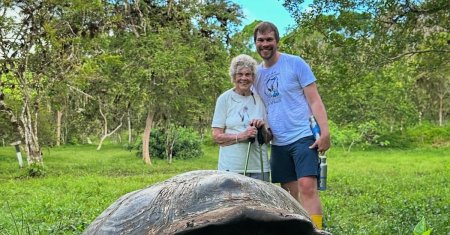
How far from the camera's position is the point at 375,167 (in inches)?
626

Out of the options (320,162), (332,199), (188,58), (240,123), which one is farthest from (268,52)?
(188,58)

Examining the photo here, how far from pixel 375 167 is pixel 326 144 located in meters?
13.1

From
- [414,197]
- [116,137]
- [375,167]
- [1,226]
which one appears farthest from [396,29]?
[116,137]

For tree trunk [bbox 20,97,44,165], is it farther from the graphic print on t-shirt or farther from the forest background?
the graphic print on t-shirt

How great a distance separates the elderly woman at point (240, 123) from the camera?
131 inches

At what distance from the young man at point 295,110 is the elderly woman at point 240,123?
95mm

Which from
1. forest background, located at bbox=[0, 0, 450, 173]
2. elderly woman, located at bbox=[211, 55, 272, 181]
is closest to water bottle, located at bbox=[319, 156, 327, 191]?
elderly woman, located at bbox=[211, 55, 272, 181]

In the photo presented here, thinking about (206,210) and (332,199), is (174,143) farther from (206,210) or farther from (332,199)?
(206,210)

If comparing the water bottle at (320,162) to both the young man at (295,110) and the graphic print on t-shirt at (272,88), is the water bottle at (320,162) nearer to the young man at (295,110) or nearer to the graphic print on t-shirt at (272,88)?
the young man at (295,110)

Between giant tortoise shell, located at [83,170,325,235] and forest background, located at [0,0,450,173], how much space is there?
5504mm

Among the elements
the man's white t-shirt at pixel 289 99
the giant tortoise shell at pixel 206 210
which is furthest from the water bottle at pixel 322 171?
the giant tortoise shell at pixel 206 210

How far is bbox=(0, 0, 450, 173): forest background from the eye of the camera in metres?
7.52

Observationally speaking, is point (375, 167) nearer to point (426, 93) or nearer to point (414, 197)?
point (414, 197)

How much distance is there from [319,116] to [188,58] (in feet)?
47.7
